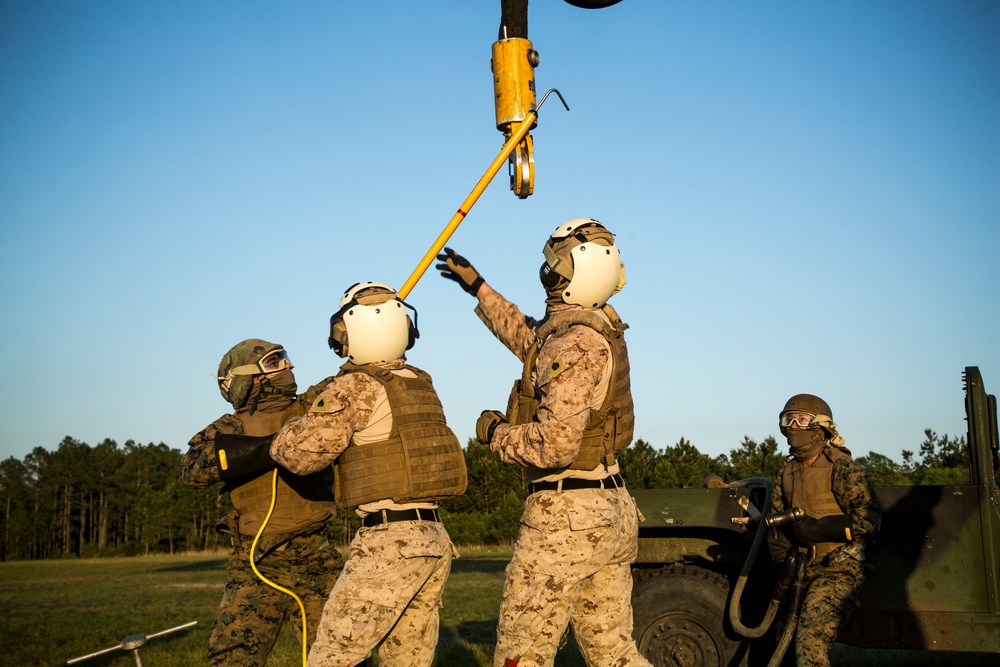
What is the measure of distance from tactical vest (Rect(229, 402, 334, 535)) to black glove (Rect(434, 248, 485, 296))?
4.30ft

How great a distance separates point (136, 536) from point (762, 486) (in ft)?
225

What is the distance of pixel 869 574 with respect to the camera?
22.2ft

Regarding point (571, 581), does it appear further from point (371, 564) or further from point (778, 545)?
point (778, 545)

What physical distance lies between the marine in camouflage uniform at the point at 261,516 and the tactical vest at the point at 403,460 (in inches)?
27.8

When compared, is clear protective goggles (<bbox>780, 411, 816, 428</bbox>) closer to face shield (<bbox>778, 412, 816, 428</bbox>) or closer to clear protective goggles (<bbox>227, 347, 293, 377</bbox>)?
face shield (<bbox>778, 412, 816, 428</bbox>)

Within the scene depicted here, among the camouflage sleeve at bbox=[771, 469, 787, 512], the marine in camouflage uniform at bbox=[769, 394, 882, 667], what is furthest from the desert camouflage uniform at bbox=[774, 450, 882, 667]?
the camouflage sleeve at bbox=[771, 469, 787, 512]

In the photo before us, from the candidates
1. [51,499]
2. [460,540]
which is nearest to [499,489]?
[460,540]

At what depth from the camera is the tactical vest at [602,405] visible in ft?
16.2

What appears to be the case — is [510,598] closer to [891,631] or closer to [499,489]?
[891,631]

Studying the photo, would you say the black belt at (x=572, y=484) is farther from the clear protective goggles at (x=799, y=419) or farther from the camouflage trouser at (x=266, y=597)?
the clear protective goggles at (x=799, y=419)

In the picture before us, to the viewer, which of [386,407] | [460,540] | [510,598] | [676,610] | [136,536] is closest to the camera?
[510,598]

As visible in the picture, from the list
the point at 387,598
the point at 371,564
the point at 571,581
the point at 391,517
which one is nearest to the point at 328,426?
the point at 391,517

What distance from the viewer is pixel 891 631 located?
6.67m

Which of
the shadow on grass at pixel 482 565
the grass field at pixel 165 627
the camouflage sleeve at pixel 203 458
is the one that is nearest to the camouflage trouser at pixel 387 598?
the camouflage sleeve at pixel 203 458
